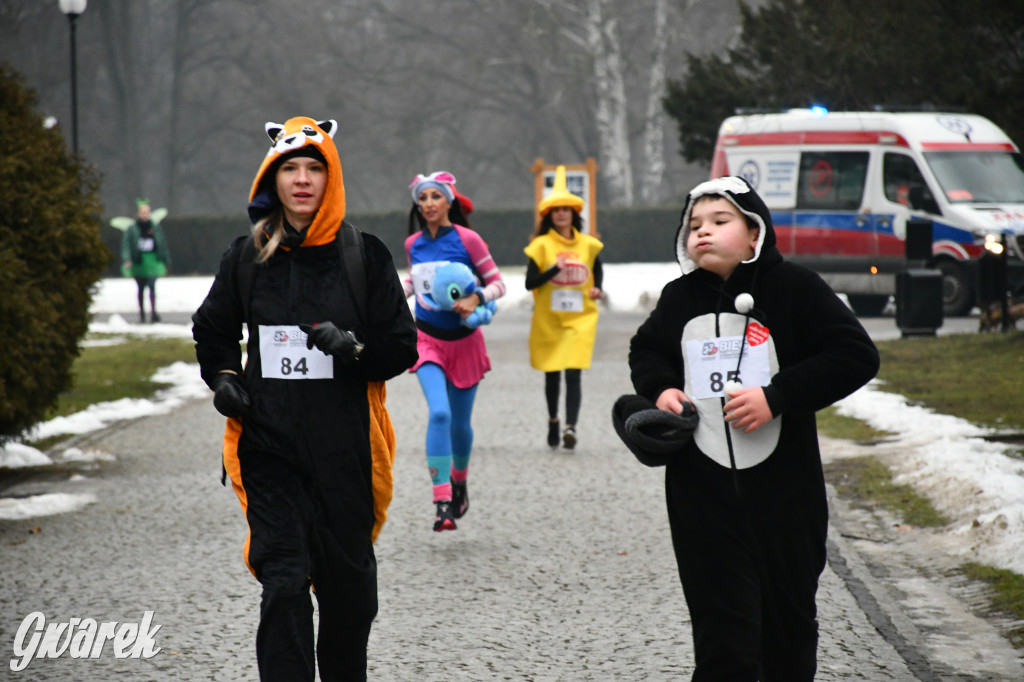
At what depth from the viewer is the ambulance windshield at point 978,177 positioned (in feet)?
64.5

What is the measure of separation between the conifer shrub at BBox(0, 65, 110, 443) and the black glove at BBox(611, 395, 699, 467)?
5691 millimetres

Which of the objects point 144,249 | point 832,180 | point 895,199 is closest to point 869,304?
point 895,199

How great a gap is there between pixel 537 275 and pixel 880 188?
11.8m

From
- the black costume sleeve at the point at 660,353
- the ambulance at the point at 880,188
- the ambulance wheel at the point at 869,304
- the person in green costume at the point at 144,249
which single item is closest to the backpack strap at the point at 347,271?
the black costume sleeve at the point at 660,353

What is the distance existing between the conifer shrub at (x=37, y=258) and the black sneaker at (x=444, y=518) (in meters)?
3.13

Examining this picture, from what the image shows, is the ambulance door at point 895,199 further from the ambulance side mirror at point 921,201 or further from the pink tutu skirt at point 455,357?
the pink tutu skirt at point 455,357

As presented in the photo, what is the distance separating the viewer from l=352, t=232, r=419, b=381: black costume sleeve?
4.10 metres

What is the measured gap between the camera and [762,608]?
3703 millimetres

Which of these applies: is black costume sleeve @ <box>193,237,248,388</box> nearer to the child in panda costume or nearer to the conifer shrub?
the child in panda costume

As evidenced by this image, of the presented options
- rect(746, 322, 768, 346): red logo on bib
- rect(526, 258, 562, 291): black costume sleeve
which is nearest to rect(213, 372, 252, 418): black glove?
rect(746, 322, 768, 346): red logo on bib

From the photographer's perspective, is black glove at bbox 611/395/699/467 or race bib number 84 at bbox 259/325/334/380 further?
race bib number 84 at bbox 259/325/334/380

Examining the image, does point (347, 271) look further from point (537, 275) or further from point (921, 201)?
point (921, 201)

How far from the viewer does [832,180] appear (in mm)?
20594

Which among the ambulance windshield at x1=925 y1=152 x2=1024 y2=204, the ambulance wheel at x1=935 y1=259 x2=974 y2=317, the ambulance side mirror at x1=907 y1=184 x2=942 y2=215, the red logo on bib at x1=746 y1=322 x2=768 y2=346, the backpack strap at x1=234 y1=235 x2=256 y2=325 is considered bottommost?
the ambulance wheel at x1=935 y1=259 x2=974 y2=317
